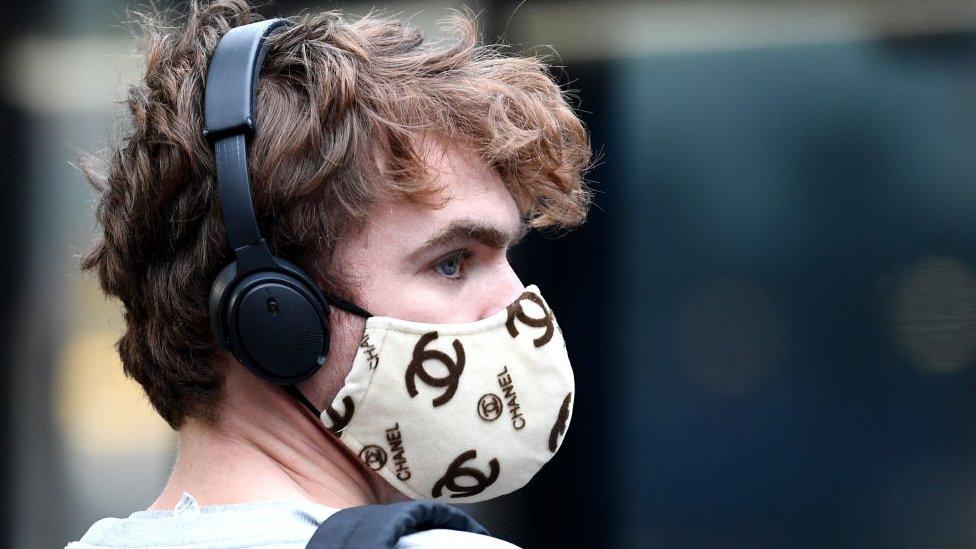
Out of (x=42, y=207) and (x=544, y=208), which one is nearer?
(x=544, y=208)

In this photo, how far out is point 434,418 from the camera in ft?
4.61

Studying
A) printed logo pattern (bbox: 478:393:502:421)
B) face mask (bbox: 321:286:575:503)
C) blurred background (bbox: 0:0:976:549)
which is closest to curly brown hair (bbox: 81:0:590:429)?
face mask (bbox: 321:286:575:503)

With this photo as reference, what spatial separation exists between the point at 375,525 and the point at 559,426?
50 cm

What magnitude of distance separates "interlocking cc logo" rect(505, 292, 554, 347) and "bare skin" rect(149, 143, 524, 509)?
0.18 feet

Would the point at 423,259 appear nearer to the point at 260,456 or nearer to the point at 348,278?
the point at 348,278

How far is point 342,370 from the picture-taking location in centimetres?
139

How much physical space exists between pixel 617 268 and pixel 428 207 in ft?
6.41

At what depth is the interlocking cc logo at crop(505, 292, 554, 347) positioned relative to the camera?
1487 millimetres

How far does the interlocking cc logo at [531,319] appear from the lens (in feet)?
4.88

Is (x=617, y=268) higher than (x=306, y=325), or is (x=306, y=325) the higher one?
(x=306, y=325)

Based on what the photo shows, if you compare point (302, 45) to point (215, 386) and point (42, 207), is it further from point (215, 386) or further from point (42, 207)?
point (42, 207)

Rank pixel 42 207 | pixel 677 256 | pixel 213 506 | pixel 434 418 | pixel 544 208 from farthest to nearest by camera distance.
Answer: pixel 42 207
pixel 677 256
pixel 544 208
pixel 434 418
pixel 213 506

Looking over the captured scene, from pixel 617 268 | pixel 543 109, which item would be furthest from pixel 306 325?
pixel 617 268

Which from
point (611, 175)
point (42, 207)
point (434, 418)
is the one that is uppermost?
point (434, 418)
